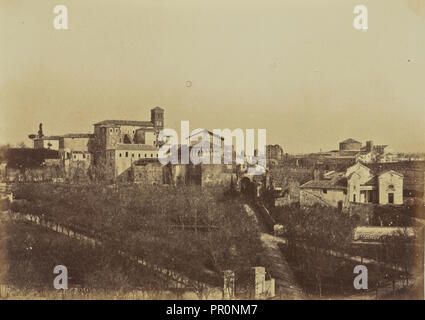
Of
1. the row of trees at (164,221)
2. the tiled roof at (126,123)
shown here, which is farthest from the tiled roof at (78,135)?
the row of trees at (164,221)

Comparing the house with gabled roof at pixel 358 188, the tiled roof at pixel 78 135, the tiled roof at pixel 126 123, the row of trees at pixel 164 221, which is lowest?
the row of trees at pixel 164 221

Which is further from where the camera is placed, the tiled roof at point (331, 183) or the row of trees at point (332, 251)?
the tiled roof at point (331, 183)

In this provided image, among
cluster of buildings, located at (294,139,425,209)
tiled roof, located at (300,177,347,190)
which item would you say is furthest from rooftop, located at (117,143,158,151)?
tiled roof, located at (300,177,347,190)

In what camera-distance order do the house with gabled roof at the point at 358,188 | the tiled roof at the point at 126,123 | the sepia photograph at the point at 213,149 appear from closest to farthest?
the sepia photograph at the point at 213,149
the tiled roof at the point at 126,123
the house with gabled roof at the point at 358,188

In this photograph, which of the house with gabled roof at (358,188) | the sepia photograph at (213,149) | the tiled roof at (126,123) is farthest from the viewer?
the house with gabled roof at (358,188)

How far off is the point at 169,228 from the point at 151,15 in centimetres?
274

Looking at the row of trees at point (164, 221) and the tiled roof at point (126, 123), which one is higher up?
the tiled roof at point (126, 123)

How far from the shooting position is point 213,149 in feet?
18.8

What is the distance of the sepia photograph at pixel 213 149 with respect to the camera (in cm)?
554

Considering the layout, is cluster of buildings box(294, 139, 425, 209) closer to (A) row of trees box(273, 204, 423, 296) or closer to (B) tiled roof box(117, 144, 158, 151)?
(A) row of trees box(273, 204, 423, 296)

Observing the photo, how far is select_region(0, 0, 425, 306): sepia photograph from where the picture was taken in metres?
5.54

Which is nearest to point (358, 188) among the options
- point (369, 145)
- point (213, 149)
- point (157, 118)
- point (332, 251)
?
point (369, 145)

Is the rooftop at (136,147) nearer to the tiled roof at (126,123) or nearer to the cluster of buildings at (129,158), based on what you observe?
the cluster of buildings at (129,158)

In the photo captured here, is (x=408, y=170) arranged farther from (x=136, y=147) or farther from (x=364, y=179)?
(x=136, y=147)
